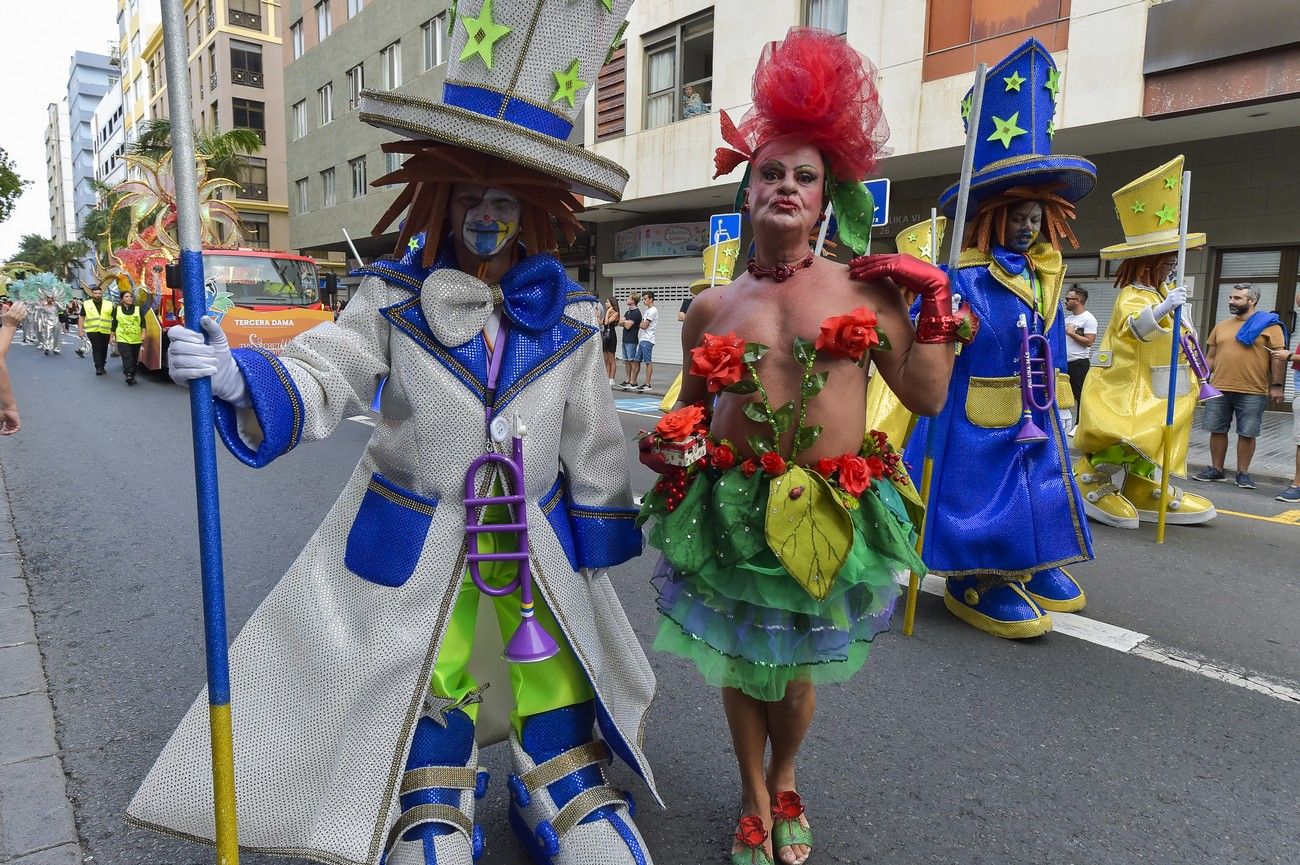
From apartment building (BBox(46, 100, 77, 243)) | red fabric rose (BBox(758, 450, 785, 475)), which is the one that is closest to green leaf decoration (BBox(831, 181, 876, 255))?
red fabric rose (BBox(758, 450, 785, 475))

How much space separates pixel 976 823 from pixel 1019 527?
151cm

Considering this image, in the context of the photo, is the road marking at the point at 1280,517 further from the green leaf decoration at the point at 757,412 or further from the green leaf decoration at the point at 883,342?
the green leaf decoration at the point at 757,412

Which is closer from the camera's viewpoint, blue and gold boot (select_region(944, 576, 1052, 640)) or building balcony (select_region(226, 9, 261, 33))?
blue and gold boot (select_region(944, 576, 1052, 640))

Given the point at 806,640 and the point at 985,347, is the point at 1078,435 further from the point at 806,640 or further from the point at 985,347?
the point at 806,640

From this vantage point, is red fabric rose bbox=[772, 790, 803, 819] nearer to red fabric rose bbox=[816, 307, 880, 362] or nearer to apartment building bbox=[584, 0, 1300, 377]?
red fabric rose bbox=[816, 307, 880, 362]

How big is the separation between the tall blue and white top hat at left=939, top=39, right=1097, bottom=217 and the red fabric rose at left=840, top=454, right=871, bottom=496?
2.09 meters

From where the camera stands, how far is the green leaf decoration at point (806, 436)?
81.0 inches

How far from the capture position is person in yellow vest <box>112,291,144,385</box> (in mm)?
13945

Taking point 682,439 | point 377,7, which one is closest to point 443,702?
point 682,439

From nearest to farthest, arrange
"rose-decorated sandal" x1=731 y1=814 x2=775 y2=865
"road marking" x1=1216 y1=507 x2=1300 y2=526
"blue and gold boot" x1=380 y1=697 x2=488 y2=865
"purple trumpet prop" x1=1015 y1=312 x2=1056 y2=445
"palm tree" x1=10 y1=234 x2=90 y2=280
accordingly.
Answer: "blue and gold boot" x1=380 y1=697 x2=488 y2=865 → "rose-decorated sandal" x1=731 y1=814 x2=775 y2=865 → "purple trumpet prop" x1=1015 y1=312 x2=1056 y2=445 → "road marking" x1=1216 y1=507 x2=1300 y2=526 → "palm tree" x1=10 y1=234 x2=90 y2=280

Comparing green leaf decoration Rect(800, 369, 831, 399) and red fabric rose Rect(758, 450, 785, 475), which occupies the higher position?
green leaf decoration Rect(800, 369, 831, 399)

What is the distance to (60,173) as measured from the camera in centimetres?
9731

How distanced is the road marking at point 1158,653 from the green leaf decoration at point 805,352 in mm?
1469

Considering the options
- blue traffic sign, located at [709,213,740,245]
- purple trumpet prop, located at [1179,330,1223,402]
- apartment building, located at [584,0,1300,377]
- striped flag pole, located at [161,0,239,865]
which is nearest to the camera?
striped flag pole, located at [161,0,239,865]
